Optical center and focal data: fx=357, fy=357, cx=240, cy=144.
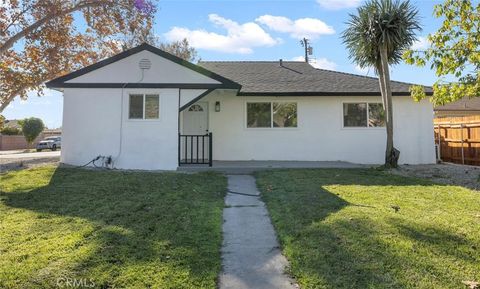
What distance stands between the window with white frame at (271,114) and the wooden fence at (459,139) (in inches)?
254

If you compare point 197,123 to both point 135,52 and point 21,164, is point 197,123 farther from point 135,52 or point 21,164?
point 21,164

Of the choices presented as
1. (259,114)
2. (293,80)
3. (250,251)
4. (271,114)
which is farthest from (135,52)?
(250,251)

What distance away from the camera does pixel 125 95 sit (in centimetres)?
1155

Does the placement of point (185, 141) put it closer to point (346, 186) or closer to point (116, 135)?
point (116, 135)

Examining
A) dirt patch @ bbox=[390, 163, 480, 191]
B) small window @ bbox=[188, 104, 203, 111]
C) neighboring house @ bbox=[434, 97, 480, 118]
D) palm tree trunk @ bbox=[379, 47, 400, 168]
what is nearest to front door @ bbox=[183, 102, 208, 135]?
small window @ bbox=[188, 104, 203, 111]

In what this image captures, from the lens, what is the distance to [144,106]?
11.6 metres

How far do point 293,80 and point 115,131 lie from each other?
733cm

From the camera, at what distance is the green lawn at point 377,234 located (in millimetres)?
3434

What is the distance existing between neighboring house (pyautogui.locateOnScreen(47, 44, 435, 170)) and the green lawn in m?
5.00

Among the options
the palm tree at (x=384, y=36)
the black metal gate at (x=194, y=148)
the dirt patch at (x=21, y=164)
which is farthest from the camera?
the black metal gate at (x=194, y=148)

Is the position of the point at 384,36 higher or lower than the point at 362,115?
higher

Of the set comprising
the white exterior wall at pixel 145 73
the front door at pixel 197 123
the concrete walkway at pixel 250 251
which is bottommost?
the concrete walkway at pixel 250 251

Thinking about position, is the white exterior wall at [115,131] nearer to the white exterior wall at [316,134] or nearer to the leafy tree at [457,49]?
the white exterior wall at [316,134]

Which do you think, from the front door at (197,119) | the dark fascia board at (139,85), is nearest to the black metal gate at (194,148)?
the front door at (197,119)
